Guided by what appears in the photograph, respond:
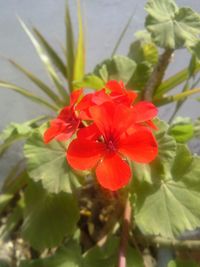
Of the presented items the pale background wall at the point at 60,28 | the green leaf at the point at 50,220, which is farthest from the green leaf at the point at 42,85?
the green leaf at the point at 50,220

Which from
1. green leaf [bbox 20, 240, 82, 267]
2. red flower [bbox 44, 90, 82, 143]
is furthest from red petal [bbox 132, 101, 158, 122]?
green leaf [bbox 20, 240, 82, 267]

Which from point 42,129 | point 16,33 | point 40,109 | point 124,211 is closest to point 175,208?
point 124,211

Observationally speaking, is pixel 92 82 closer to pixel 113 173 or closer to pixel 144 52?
pixel 144 52

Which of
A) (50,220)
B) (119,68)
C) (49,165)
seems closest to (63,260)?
(50,220)

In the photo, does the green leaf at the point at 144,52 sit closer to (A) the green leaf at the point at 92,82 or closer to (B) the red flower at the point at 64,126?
(A) the green leaf at the point at 92,82

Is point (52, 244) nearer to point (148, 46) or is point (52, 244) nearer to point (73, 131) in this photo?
point (73, 131)
